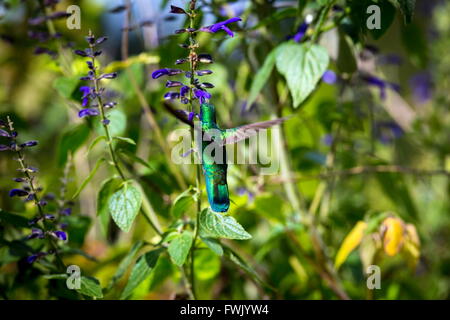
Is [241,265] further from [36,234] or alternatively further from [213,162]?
[36,234]

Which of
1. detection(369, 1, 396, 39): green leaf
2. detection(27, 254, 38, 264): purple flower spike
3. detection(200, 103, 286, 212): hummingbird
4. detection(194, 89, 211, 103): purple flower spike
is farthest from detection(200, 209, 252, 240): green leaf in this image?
detection(369, 1, 396, 39): green leaf

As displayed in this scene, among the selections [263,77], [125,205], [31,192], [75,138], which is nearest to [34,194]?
[31,192]

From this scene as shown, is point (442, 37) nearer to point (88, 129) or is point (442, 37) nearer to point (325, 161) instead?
point (325, 161)

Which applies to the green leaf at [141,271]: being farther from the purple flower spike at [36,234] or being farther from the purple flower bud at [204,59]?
the purple flower bud at [204,59]

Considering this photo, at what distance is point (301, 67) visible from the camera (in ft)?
2.28

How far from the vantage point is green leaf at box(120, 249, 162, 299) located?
61 centimetres

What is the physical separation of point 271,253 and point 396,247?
51cm

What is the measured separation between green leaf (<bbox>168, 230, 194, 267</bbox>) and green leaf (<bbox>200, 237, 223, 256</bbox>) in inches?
0.8

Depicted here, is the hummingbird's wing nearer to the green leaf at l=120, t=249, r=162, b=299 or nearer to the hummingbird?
the hummingbird

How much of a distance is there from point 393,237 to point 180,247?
38 centimetres

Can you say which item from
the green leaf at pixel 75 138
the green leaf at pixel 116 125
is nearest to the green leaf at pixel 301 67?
the green leaf at pixel 116 125

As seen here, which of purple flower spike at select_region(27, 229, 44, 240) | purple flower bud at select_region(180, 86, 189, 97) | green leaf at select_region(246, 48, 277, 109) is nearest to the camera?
purple flower bud at select_region(180, 86, 189, 97)

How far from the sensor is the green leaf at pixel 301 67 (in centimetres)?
67

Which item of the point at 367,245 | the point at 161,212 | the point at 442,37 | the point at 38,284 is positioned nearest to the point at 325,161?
the point at 367,245
